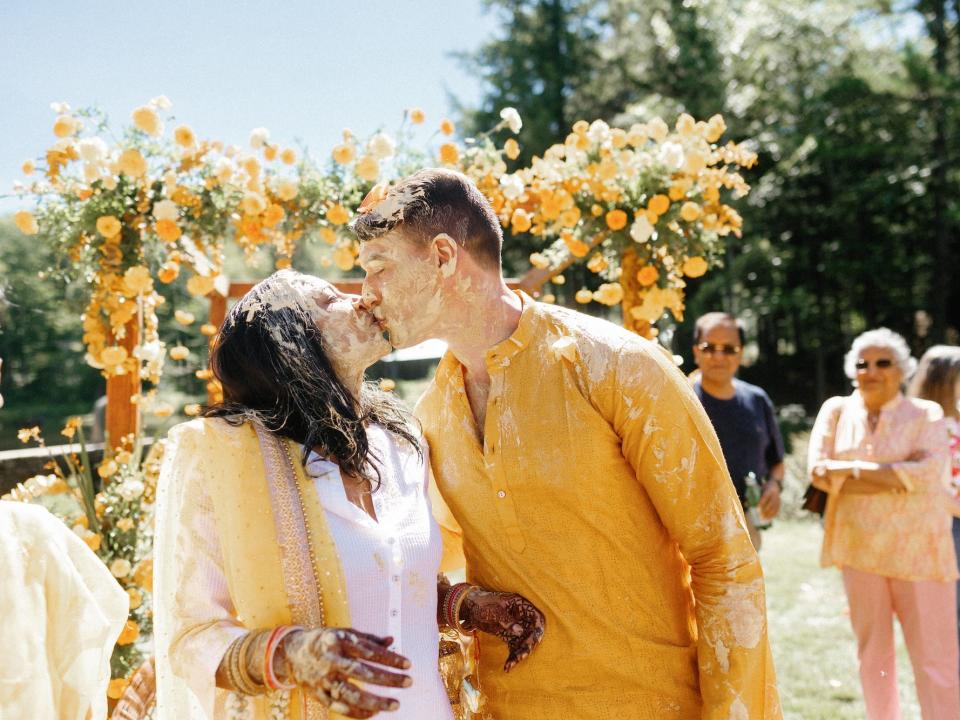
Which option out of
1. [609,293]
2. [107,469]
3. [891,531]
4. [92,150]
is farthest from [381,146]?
[891,531]

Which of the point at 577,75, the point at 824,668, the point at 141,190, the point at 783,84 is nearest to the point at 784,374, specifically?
the point at 783,84

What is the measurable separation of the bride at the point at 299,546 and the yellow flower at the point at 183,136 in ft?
5.40

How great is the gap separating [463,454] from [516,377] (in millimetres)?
247

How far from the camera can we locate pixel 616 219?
3.74 meters

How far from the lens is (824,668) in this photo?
15.9 feet

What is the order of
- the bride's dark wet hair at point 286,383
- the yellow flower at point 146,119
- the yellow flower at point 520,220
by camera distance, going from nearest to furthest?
the bride's dark wet hair at point 286,383 < the yellow flower at point 146,119 < the yellow flower at point 520,220

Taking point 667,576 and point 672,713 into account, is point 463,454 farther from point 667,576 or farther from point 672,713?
point 672,713

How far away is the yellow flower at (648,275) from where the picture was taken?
3.85 m

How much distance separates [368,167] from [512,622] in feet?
7.48

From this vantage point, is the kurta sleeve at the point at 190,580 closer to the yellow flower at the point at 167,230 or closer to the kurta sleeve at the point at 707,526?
the kurta sleeve at the point at 707,526

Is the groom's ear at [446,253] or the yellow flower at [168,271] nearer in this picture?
the groom's ear at [446,253]

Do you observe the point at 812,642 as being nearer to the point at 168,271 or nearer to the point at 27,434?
the point at 168,271

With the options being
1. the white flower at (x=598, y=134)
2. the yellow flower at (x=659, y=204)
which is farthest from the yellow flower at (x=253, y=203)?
the yellow flower at (x=659, y=204)

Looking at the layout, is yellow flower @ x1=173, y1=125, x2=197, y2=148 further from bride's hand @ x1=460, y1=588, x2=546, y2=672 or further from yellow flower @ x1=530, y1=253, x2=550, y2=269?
bride's hand @ x1=460, y1=588, x2=546, y2=672
